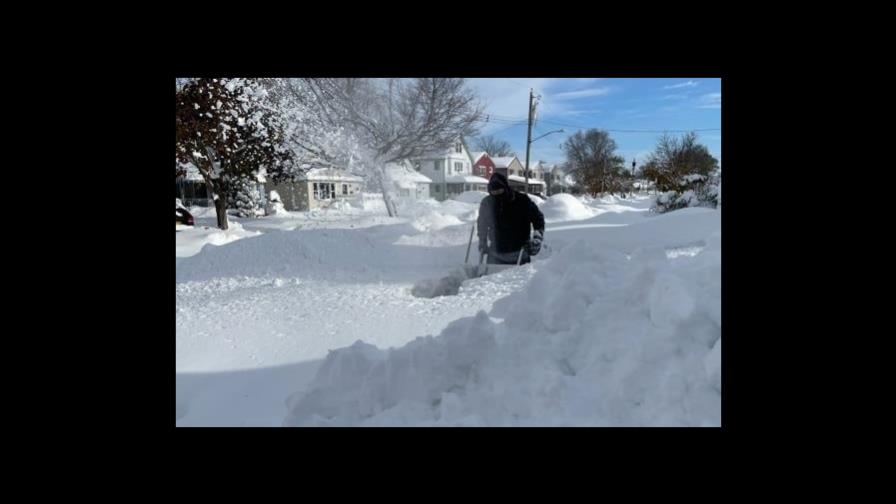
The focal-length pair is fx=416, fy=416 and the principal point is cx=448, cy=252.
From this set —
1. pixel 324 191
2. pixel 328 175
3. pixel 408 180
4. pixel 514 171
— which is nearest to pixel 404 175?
pixel 408 180

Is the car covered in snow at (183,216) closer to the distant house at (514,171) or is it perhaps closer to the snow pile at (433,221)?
the snow pile at (433,221)

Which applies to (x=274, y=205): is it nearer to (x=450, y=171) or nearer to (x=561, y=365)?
(x=450, y=171)

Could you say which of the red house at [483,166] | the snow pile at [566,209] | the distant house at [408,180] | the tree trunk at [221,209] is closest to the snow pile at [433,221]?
the distant house at [408,180]

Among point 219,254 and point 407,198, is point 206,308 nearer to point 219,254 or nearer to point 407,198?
point 219,254

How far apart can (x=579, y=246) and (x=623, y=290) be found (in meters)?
0.55

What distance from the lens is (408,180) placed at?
7715 millimetres

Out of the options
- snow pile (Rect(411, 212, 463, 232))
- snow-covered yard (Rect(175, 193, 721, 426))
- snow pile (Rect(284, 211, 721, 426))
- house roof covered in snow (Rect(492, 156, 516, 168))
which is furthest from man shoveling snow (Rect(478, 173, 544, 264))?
snow pile (Rect(284, 211, 721, 426))

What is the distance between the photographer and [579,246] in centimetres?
307

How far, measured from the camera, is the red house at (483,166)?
4.89 meters

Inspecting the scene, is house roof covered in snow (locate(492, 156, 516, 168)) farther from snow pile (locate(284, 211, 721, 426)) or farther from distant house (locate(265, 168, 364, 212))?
distant house (locate(265, 168, 364, 212))

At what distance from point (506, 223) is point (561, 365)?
257 centimetres

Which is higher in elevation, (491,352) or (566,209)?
(566,209)

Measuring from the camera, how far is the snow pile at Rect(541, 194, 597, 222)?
22.5ft
